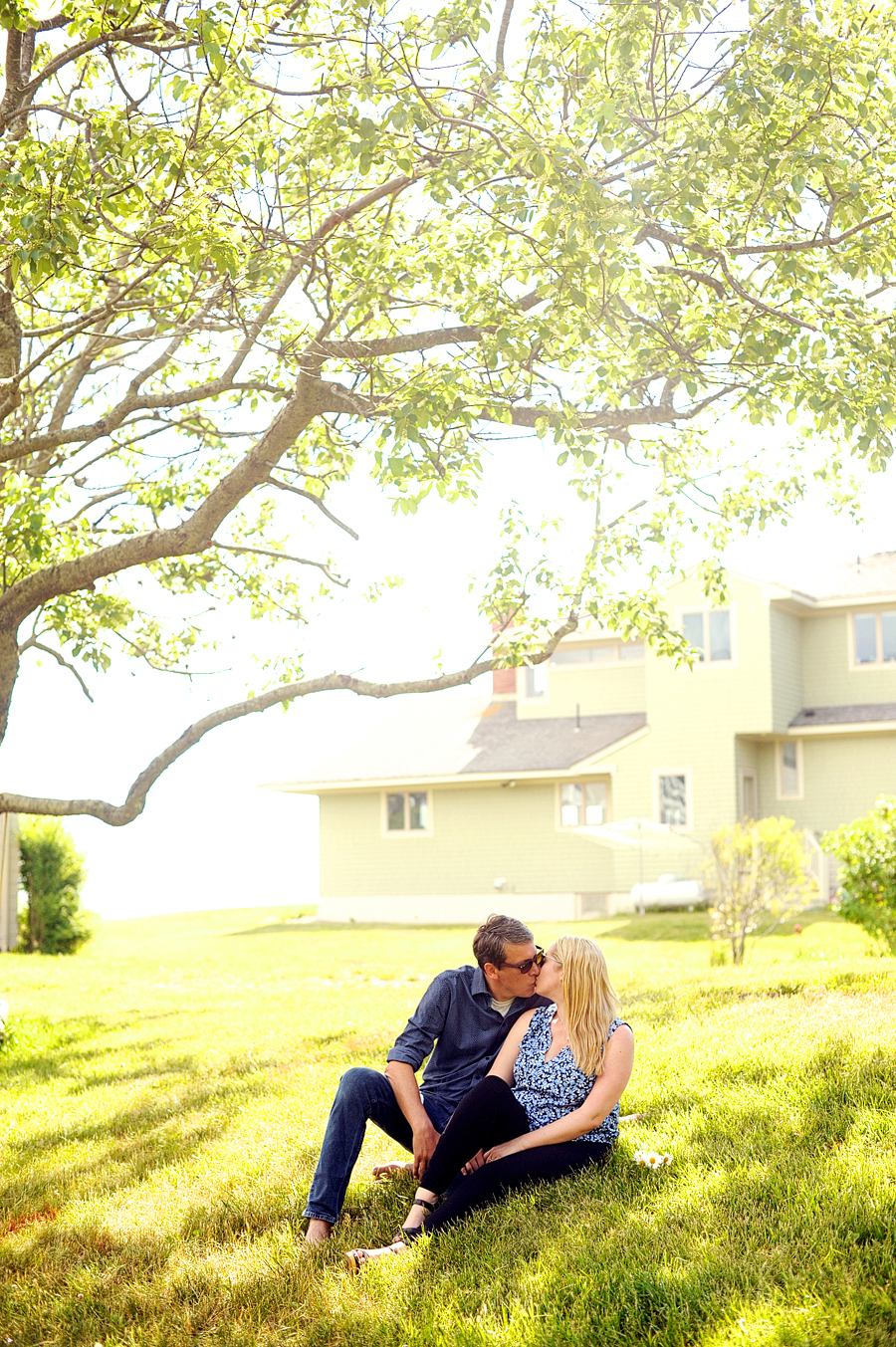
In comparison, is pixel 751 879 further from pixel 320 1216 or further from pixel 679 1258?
pixel 679 1258

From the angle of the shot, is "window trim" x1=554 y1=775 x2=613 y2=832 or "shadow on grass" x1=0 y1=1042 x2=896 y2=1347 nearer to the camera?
"shadow on grass" x1=0 y1=1042 x2=896 y2=1347

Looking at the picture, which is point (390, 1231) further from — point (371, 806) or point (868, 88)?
point (371, 806)

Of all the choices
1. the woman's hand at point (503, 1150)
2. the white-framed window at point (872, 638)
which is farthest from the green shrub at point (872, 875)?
the white-framed window at point (872, 638)

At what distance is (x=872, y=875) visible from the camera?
14.0m

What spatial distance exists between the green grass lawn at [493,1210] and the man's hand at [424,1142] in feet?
1.17

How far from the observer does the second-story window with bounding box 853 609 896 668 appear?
93.2 feet

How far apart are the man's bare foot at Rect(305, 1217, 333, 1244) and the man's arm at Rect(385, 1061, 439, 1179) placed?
513 millimetres

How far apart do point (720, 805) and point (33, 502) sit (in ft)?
68.2

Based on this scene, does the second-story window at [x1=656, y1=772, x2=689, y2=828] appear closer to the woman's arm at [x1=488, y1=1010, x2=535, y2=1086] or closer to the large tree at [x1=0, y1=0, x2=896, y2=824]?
the large tree at [x1=0, y1=0, x2=896, y2=824]

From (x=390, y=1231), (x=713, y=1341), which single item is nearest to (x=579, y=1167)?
(x=390, y=1231)

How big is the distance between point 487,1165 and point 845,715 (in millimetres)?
24232

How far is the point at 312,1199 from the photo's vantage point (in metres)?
5.46

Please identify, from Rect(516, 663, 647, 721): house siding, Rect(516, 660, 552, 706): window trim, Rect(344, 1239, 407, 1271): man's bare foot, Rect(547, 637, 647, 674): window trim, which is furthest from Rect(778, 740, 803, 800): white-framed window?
Rect(344, 1239, 407, 1271): man's bare foot

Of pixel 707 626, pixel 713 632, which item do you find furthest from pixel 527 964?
pixel 707 626
